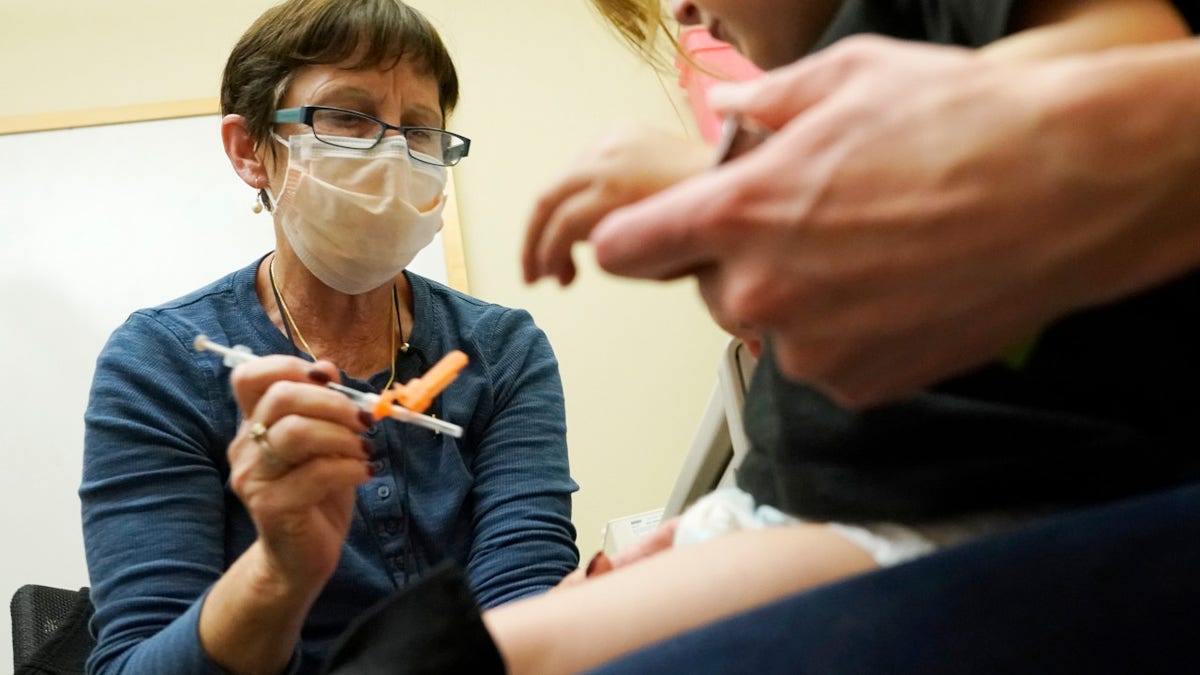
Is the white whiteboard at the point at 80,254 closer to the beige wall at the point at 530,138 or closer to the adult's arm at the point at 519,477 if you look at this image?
the beige wall at the point at 530,138

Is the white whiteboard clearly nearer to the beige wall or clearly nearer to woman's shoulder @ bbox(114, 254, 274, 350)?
the beige wall

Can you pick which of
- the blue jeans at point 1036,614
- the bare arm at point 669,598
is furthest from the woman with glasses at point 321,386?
the blue jeans at point 1036,614

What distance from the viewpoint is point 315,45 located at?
924 millimetres

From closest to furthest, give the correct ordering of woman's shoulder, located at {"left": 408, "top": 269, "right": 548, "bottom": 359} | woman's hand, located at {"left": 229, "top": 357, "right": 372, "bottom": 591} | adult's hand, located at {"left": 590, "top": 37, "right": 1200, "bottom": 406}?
adult's hand, located at {"left": 590, "top": 37, "right": 1200, "bottom": 406} → woman's hand, located at {"left": 229, "top": 357, "right": 372, "bottom": 591} → woman's shoulder, located at {"left": 408, "top": 269, "right": 548, "bottom": 359}

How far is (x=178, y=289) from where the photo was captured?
186cm

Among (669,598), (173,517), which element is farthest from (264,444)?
(669,598)

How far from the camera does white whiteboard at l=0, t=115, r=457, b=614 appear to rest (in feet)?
5.85

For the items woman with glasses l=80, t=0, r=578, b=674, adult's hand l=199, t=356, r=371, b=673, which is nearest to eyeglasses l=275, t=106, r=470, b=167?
woman with glasses l=80, t=0, r=578, b=674

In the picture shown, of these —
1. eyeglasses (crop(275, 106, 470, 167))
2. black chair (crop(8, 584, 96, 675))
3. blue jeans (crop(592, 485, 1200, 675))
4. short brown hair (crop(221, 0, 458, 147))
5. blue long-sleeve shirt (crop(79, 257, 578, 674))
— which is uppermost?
short brown hair (crop(221, 0, 458, 147))

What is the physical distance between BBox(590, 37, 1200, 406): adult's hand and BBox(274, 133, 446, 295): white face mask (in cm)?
75

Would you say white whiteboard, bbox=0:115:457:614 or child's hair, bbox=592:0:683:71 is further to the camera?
white whiteboard, bbox=0:115:457:614

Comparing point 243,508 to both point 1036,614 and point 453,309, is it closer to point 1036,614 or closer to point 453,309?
point 453,309

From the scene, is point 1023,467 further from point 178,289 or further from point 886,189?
point 178,289

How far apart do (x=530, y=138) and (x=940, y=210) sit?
1832 millimetres
